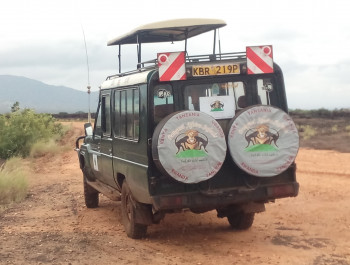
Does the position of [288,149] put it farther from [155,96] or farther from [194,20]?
[194,20]

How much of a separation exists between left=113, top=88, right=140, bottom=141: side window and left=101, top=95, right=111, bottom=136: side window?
344 mm

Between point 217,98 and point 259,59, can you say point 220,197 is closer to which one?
point 217,98

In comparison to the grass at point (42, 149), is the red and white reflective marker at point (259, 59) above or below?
above

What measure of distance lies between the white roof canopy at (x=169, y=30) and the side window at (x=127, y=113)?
99cm

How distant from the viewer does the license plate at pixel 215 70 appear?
704 cm

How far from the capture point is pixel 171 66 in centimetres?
691

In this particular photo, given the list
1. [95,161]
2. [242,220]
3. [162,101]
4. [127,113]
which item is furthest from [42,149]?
[162,101]

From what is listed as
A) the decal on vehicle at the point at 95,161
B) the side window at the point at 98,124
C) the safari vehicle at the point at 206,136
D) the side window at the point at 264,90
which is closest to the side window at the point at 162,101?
the safari vehicle at the point at 206,136

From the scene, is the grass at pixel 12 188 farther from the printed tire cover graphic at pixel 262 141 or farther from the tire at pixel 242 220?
the printed tire cover graphic at pixel 262 141

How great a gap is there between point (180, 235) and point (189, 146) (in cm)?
193

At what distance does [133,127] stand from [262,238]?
7.62 feet

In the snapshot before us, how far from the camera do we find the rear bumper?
6750 mm

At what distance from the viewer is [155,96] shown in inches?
273

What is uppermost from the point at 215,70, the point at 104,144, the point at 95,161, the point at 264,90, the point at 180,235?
the point at 215,70
